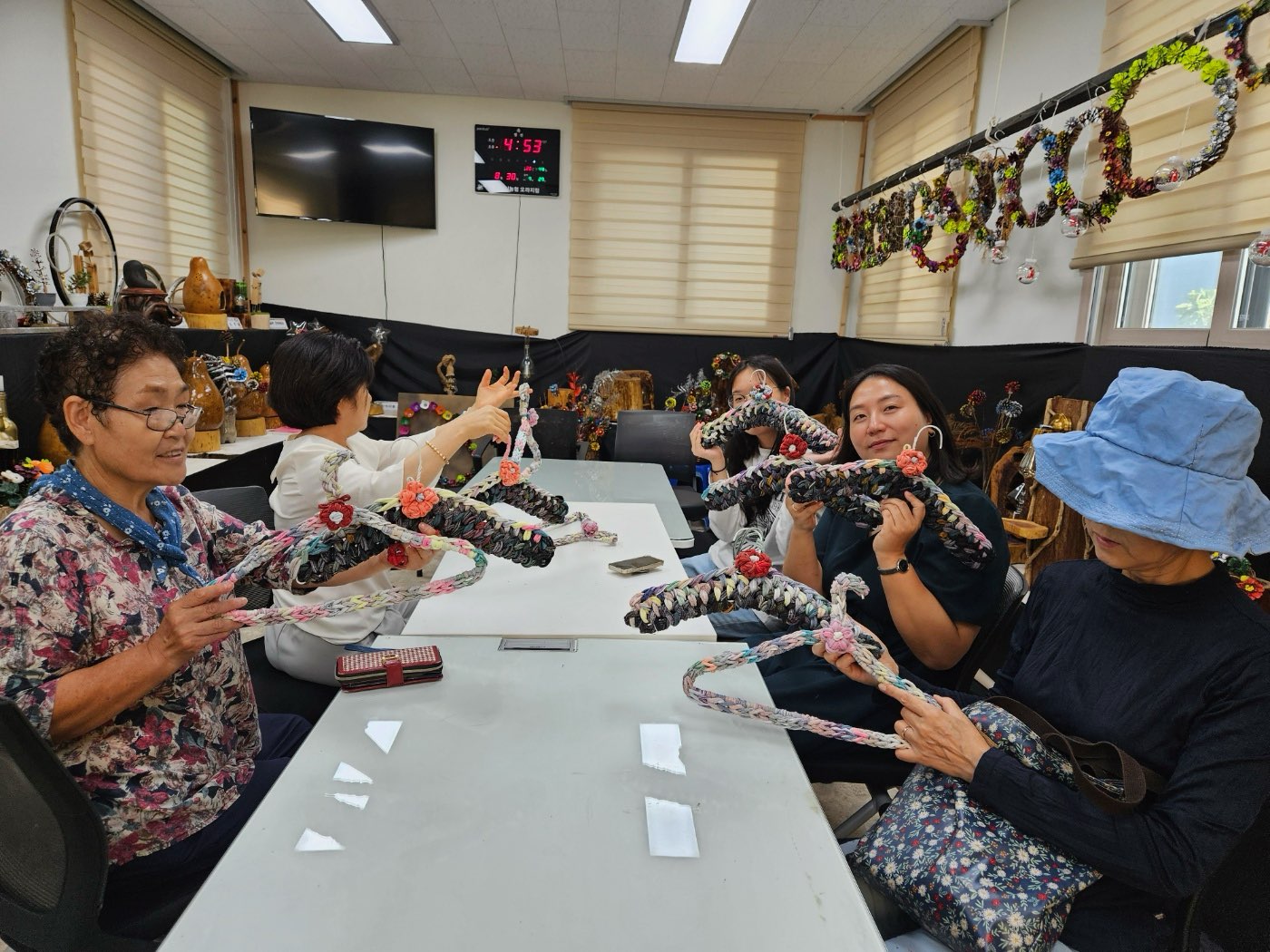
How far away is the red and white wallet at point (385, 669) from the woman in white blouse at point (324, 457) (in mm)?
510

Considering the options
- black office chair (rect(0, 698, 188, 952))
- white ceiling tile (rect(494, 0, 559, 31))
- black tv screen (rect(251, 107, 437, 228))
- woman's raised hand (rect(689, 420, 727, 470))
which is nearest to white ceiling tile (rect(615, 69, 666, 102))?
white ceiling tile (rect(494, 0, 559, 31))

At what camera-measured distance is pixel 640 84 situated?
17.9ft

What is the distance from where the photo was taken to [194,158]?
17.8ft

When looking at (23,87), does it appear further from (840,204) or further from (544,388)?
(840,204)

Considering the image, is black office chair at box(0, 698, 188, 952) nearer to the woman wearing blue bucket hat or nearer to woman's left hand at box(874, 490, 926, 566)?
the woman wearing blue bucket hat

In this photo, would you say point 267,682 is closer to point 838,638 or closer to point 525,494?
point 525,494

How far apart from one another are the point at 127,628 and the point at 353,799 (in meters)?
0.51

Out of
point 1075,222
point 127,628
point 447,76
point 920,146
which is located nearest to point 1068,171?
point 1075,222

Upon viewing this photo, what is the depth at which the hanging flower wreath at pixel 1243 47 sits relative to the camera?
7.37 ft

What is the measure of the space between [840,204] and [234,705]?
6.01 metres

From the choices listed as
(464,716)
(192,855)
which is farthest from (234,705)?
(464,716)

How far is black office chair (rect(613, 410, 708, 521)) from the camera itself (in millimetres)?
4340

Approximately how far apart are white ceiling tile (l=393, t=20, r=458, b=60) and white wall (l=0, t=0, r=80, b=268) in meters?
1.84

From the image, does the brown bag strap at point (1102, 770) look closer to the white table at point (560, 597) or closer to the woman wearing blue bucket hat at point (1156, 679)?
the woman wearing blue bucket hat at point (1156, 679)
